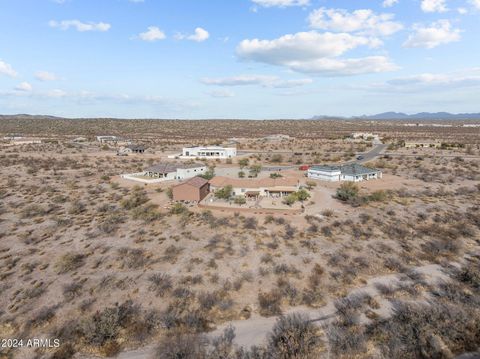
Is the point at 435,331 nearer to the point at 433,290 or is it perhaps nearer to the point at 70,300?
the point at 433,290

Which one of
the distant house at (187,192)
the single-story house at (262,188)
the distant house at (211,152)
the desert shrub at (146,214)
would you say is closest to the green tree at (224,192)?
the single-story house at (262,188)

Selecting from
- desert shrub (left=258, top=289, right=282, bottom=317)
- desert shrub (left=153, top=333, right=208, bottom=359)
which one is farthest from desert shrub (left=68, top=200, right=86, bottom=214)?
desert shrub (left=258, top=289, right=282, bottom=317)

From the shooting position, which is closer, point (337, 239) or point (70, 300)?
point (70, 300)

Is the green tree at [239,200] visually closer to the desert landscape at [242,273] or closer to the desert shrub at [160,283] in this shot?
the desert landscape at [242,273]

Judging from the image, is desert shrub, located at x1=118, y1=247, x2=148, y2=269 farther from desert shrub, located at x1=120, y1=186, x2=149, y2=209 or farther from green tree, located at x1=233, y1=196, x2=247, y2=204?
green tree, located at x1=233, y1=196, x2=247, y2=204

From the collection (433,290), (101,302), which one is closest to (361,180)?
(433,290)

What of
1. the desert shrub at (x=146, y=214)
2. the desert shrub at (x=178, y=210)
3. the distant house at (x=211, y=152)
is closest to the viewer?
the desert shrub at (x=146, y=214)

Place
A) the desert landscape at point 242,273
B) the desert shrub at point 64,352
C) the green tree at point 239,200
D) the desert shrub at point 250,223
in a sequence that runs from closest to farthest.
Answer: the desert shrub at point 64,352 → the desert landscape at point 242,273 → the desert shrub at point 250,223 → the green tree at point 239,200
